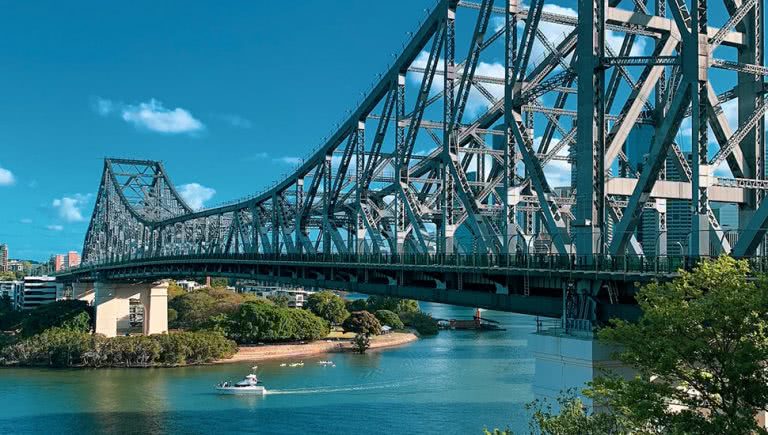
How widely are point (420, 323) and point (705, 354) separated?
312 feet

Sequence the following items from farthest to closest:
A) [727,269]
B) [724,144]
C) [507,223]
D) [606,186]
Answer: [507,223], [606,186], [724,144], [727,269]

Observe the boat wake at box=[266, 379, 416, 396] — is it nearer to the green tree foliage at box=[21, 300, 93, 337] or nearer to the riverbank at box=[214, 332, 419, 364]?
the riverbank at box=[214, 332, 419, 364]

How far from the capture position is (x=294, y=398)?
55.2 metres

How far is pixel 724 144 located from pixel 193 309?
3431 inches

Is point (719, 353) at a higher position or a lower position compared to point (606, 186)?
lower

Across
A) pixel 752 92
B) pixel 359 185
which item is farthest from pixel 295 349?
pixel 752 92

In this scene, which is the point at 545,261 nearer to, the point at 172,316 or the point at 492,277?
the point at 492,277

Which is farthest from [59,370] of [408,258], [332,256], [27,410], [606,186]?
[606,186]

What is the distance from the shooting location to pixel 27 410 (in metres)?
52.5

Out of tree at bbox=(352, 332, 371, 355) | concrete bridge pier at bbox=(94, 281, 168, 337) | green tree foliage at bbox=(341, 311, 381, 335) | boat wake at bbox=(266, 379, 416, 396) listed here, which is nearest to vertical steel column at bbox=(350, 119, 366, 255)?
boat wake at bbox=(266, 379, 416, 396)

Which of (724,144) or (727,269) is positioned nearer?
(727,269)

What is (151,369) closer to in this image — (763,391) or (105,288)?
(105,288)

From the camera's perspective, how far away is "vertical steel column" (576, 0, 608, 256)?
23.4 metres

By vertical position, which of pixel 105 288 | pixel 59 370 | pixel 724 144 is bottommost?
pixel 59 370
